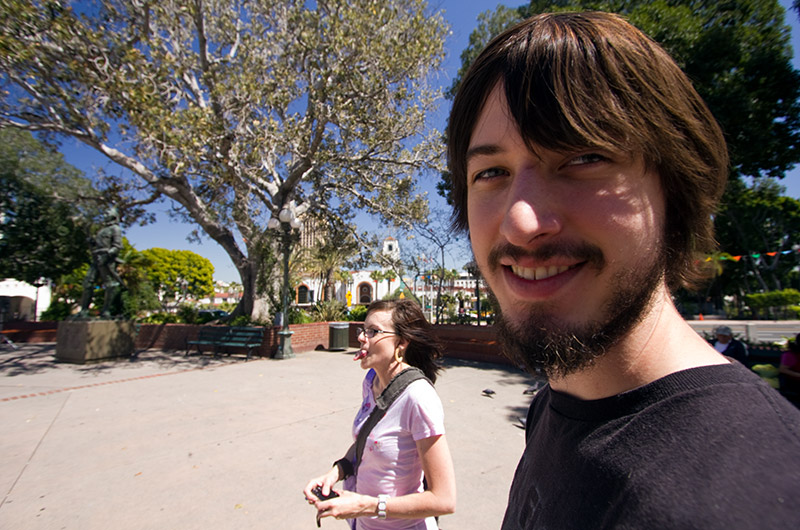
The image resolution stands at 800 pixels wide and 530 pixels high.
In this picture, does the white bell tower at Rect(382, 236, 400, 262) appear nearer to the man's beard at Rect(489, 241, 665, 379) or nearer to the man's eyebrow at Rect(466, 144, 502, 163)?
the man's eyebrow at Rect(466, 144, 502, 163)

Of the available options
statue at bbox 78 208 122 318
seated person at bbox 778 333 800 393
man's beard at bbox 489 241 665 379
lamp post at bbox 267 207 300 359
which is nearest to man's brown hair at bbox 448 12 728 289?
man's beard at bbox 489 241 665 379

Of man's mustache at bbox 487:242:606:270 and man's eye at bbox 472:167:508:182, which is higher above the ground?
man's eye at bbox 472:167:508:182

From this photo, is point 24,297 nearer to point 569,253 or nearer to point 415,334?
point 415,334

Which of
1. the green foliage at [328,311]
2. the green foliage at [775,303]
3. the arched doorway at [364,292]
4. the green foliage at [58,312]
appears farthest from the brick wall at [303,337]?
the arched doorway at [364,292]

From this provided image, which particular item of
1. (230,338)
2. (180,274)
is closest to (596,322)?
(230,338)

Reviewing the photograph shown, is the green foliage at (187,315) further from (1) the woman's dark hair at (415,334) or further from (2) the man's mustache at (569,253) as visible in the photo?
(2) the man's mustache at (569,253)

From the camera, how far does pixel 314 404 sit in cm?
661

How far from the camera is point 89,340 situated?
10539mm

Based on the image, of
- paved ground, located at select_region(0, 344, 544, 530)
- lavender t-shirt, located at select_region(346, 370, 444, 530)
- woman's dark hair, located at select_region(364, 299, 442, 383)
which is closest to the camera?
lavender t-shirt, located at select_region(346, 370, 444, 530)

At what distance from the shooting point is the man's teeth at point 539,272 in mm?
745

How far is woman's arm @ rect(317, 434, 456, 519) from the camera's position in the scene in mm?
1627

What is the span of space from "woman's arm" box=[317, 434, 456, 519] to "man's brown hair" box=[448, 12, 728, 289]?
1.33 m

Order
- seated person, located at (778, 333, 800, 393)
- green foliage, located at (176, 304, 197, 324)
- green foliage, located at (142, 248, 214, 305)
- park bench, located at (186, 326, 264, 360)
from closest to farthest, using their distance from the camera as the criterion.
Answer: seated person, located at (778, 333, 800, 393), park bench, located at (186, 326, 264, 360), green foliage, located at (176, 304, 197, 324), green foliage, located at (142, 248, 214, 305)

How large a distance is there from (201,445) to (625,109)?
5.59 m
